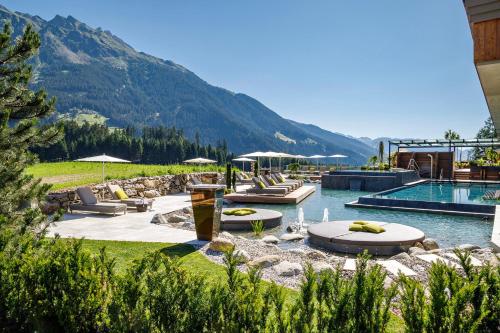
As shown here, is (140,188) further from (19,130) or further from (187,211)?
(19,130)

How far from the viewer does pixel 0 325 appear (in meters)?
3.21

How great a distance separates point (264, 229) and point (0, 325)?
8.57 metres

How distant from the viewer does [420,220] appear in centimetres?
1297

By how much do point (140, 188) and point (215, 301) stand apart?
16.1m

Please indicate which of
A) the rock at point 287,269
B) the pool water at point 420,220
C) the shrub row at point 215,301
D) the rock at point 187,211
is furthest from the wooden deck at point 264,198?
the shrub row at point 215,301

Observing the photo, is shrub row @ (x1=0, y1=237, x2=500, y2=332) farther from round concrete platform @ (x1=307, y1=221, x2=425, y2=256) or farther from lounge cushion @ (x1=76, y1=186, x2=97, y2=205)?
lounge cushion @ (x1=76, y1=186, x2=97, y2=205)

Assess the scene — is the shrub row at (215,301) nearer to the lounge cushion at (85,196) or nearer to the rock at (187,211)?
the lounge cushion at (85,196)

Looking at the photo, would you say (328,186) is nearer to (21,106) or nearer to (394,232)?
(394,232)

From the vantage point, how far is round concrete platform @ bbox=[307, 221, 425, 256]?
835 centimetres

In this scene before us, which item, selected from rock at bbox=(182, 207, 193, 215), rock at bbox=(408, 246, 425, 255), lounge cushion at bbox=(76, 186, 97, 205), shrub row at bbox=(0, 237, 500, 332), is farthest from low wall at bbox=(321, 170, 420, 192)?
shrub row at bbox=(0, 237, 500, 332)

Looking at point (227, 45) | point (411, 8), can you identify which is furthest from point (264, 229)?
point (227, 45)

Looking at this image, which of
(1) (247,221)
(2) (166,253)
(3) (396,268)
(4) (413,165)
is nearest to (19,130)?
(2) (166,253)

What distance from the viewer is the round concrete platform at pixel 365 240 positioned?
329 inches

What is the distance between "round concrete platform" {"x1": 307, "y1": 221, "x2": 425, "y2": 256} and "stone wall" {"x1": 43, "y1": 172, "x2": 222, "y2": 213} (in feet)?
30.4
